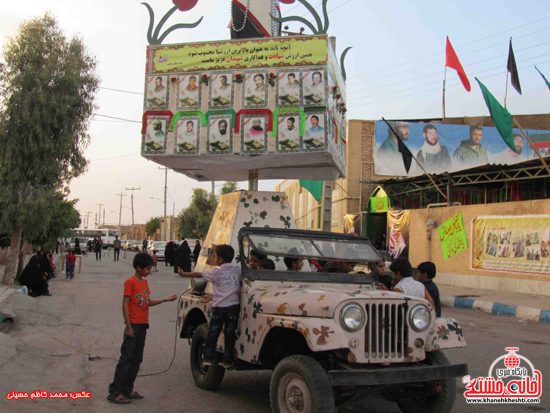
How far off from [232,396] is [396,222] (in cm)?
1933

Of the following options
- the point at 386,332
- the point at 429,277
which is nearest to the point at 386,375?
the point at 386,332

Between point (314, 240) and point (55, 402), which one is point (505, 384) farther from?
point (55, 402)

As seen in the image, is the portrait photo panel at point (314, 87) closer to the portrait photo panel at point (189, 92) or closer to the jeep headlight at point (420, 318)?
the portrait photo panel at point (189, 92)

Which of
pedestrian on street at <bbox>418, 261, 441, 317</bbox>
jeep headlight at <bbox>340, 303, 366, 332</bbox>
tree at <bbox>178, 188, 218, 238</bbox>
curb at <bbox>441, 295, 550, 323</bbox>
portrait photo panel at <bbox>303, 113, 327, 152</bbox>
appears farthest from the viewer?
tree at <bbox>178, 188, 218, 238</bbox>

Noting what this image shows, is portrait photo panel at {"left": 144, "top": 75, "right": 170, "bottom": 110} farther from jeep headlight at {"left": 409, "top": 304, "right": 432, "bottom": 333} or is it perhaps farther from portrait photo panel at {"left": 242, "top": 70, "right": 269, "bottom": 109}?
jeep headlight at {"left": 409, "top": 304, "right": 432, "bottom": 333}

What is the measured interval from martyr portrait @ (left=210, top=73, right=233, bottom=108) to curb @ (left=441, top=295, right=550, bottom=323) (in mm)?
8983

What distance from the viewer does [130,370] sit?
5.05m

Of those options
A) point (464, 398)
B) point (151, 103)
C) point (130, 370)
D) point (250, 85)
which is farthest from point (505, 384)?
point (151, 103)

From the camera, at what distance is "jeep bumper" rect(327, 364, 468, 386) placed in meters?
3.59

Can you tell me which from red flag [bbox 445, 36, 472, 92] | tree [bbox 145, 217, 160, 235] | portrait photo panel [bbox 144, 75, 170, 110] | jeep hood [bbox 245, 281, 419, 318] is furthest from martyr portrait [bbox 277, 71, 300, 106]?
tree [bbox 145, 217, 160, 235]

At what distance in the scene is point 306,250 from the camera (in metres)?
5.16

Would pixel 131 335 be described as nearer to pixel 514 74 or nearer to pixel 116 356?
pixel 116 356

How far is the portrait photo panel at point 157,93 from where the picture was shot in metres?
6.88

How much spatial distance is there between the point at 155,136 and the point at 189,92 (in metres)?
0.75
